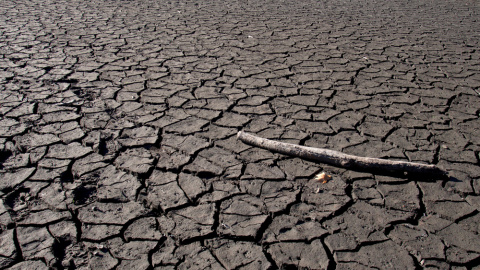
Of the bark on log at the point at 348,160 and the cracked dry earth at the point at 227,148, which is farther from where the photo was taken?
the bark on log at the point at 348,160

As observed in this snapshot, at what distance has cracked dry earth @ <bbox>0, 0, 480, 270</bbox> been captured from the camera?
6.59ft

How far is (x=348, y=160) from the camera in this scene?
2.60 meters

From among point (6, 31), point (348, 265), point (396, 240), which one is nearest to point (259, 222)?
point (348, 265)

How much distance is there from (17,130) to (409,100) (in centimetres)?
345

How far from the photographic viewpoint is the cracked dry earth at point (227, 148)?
2.01 meters

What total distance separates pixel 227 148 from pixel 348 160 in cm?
87

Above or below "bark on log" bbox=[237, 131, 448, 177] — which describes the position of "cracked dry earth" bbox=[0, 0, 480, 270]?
below

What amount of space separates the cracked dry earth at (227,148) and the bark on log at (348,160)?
0.06 meters

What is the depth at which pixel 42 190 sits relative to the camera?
2.35 m

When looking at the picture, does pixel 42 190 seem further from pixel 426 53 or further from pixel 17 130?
Answer: pixel 426 53

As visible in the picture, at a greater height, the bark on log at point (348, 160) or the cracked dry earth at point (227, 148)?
the bark on log at point (348, 160)

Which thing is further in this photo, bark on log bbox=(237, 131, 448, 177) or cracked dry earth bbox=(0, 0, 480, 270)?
bark on log bbox=(237, 131, 448, 177)

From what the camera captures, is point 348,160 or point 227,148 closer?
point 348,160

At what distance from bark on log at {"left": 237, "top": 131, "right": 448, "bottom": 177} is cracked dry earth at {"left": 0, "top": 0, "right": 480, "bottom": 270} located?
6cm
